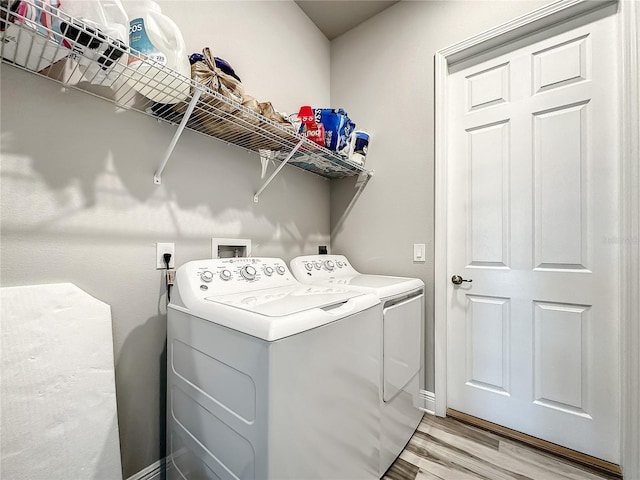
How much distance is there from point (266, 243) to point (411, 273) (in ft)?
3.35

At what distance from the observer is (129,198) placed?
3.77ft

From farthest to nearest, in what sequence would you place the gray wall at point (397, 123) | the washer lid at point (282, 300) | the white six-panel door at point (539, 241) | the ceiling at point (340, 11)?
the ceiling at point (340, 11) → the gray wall at point (397, 123) → the white six-panel door at point (539, 241) → the washer lid at point (282, 300)

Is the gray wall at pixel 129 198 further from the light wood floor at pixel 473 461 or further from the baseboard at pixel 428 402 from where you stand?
the baseboard at pixel 428 402

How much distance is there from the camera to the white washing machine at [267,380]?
0.76 m

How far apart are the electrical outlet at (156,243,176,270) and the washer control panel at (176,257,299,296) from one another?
18 centimetres

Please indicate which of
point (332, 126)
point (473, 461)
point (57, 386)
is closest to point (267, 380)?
point (57, 386)

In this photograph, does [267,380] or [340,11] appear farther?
[340,11]

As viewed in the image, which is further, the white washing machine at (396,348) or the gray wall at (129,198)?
the white washing machine at (396,348)

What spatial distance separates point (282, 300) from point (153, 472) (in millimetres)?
1003

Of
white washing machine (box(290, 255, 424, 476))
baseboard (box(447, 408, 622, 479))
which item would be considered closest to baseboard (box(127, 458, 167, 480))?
white washing machine (box(290, 255, 424, 476))

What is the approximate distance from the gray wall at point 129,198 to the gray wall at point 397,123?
2.42ft

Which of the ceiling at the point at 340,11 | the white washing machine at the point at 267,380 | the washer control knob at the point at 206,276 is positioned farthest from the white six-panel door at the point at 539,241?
the washer control knob at the point at 206,276

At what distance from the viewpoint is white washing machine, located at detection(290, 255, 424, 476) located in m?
1.27

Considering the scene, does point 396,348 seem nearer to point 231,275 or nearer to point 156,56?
point 231,275
